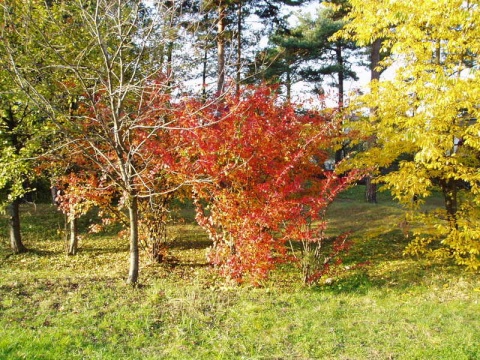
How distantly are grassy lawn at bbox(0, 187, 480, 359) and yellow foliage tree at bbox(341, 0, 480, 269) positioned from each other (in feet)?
4.22

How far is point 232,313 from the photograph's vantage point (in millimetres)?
5395

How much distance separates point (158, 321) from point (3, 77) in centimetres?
621

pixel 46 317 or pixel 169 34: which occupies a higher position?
pixel 169 34

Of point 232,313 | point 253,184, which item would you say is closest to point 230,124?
point 253,184

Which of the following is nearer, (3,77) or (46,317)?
(46,317)

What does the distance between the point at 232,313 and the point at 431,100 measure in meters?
4.63

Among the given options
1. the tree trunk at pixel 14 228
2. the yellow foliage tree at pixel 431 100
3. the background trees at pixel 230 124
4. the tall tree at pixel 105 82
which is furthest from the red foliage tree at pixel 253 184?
the tree trunk at pixel 14 228

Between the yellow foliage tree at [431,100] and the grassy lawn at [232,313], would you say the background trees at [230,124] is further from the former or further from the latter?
the grassy lawn at [232,313]

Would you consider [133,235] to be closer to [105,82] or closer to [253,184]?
[253,184]

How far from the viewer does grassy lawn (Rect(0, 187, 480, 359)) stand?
14.1 ft

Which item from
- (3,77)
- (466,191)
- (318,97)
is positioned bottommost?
(466,191)

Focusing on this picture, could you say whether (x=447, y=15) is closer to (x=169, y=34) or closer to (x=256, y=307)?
(x=169, y=34)

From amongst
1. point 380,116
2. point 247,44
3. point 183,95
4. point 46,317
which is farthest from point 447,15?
point 247,44

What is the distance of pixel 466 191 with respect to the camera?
849 cm
